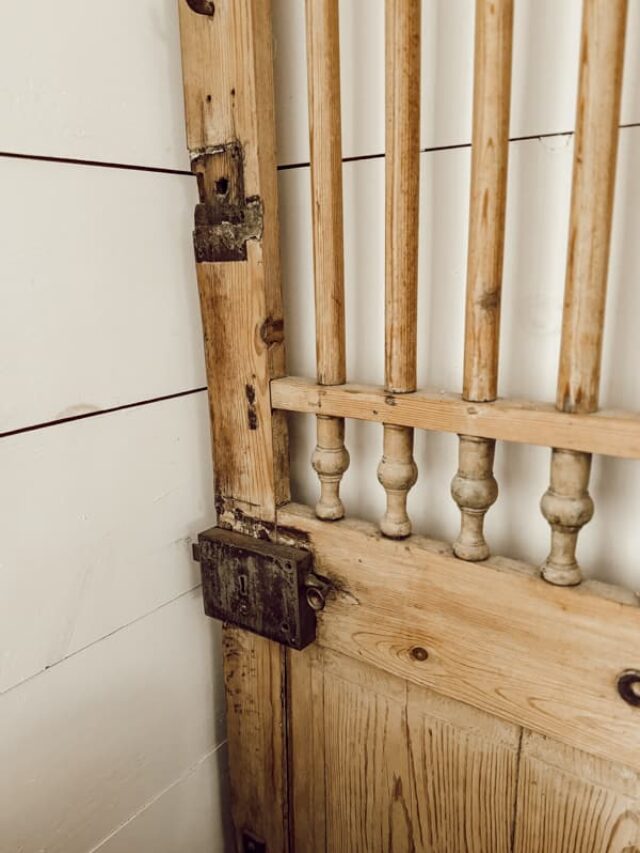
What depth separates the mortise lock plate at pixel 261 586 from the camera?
81 centimetres

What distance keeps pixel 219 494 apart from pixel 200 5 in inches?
23.3

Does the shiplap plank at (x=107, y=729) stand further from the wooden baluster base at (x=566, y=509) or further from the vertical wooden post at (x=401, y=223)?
the wooden baluster base at (x=566, y=509)

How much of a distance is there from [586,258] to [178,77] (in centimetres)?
55

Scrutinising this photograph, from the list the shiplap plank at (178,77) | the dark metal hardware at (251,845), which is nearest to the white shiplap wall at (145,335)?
the shiplap plank at (178,77)

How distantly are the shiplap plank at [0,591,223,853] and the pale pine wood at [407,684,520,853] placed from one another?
337 millimetres

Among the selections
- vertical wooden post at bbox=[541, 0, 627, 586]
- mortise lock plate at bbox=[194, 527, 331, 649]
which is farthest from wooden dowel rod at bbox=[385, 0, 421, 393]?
mortise lock plate at bbox=[194, 527, 331, 649]

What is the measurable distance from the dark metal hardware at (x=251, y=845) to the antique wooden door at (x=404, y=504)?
0.30 feet

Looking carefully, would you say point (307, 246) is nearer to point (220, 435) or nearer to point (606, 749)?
point (220, 435)

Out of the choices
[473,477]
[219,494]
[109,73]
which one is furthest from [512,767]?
[109,73]

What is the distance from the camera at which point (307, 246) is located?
80cm

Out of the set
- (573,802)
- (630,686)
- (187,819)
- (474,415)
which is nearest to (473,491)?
(474,415)

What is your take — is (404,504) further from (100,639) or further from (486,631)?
(100,639)

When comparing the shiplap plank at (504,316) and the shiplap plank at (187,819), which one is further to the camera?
the shiplap plank at (187,819)

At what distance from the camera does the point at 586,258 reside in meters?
0.55
